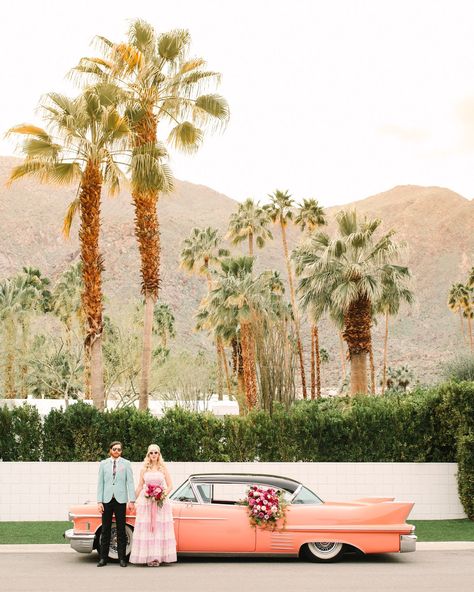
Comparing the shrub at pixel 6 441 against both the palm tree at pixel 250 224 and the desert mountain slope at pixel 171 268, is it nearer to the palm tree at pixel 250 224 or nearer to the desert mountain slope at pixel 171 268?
the palm tree at pixel 250 224

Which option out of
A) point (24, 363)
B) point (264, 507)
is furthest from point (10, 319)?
point (264, 507)

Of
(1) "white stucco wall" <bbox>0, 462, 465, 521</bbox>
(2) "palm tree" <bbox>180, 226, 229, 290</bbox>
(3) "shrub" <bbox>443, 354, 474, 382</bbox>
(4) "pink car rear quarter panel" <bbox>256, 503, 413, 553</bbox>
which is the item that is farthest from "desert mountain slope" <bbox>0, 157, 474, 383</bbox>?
(4) "pink car rear quarter panel" <bbox>256, 503, 413, 553</bbox>

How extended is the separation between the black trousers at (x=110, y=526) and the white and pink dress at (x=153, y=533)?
0.22 m

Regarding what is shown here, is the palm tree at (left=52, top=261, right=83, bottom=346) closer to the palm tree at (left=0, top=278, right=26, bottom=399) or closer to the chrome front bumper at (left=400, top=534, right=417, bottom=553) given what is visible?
the palm tree at (left=0, top=278, right=26, bottom=399)

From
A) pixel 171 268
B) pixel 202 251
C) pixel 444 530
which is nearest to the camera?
pixel 444 530

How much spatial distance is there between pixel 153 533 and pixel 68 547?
10.1 ft

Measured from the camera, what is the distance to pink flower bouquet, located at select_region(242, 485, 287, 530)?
1290cm

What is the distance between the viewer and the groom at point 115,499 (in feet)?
42.1

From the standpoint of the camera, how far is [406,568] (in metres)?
12.7

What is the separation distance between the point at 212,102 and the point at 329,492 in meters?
13.3

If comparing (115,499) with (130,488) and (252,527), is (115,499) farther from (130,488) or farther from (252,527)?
(252,527)

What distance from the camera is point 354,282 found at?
32.8m

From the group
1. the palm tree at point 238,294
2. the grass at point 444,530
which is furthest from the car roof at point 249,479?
the palm tree at point 238,294

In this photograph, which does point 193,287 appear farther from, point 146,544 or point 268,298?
point 146,544
